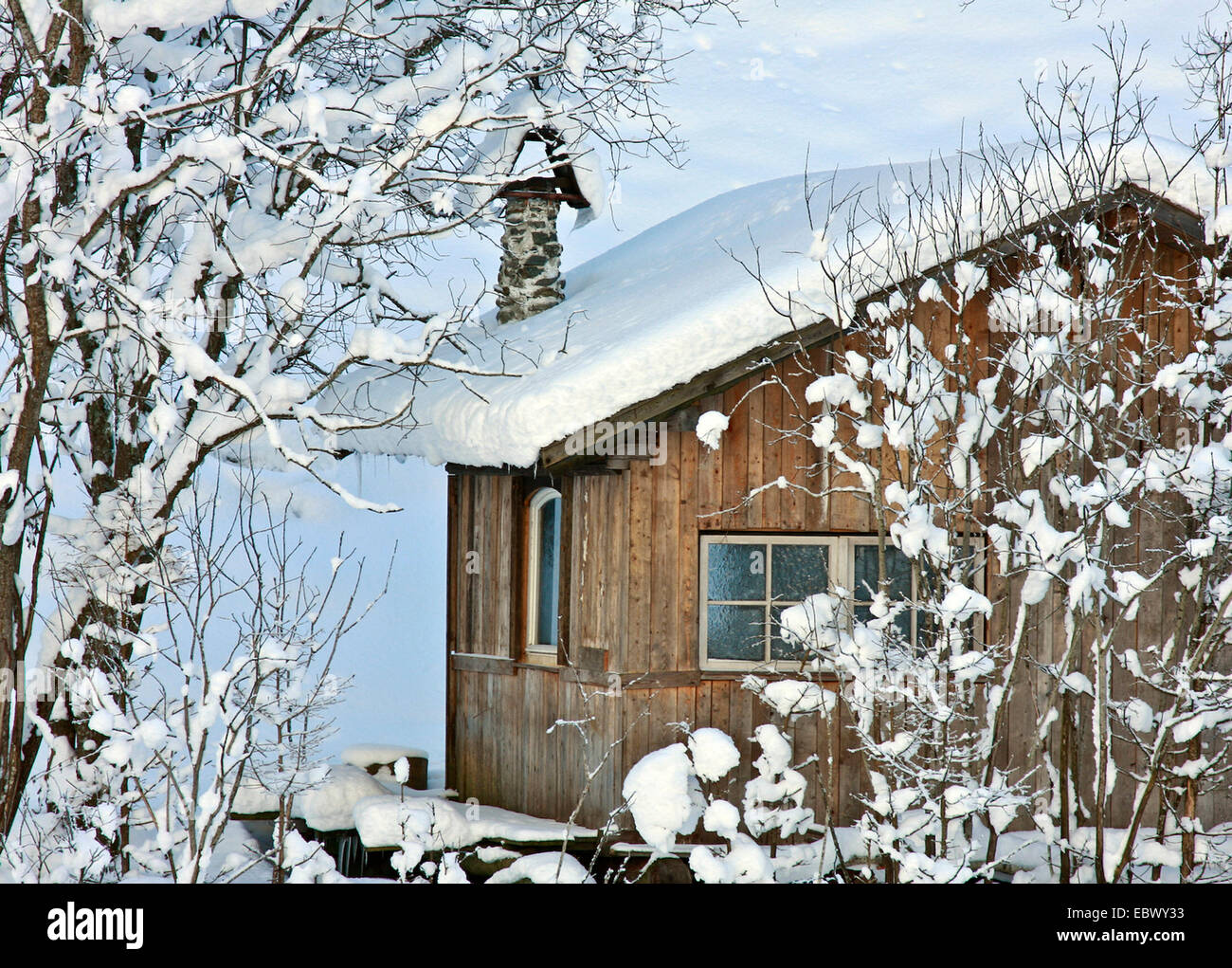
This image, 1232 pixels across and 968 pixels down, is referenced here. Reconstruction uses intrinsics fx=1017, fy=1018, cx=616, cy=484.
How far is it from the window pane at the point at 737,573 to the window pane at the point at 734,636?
12cm

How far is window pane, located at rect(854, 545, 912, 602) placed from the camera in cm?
764

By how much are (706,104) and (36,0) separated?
52.7 metres

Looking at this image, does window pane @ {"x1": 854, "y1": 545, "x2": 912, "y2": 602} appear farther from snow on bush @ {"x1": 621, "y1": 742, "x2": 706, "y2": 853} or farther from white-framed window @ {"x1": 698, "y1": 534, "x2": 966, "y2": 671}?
snow on bush @ {"x1": 621, "y1": 742, "x2": 706, "y2": 853}

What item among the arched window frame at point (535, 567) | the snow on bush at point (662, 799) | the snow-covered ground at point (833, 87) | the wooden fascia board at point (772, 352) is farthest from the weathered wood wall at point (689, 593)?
the snow-covered ground at point (833, 87)

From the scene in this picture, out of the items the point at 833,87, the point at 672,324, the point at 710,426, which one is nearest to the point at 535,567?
the point at 672,324

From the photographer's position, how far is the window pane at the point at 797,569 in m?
7.62

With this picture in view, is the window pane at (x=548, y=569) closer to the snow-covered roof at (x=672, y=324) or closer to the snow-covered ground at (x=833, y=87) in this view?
the snow-covered roof at (x=672, y=324)

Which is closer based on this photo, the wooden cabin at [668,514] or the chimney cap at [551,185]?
the wooden cabin at [668,514]

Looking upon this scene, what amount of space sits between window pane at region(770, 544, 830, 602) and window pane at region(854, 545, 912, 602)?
0.24 metres

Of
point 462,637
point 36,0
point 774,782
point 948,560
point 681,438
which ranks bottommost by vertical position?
point 774,782

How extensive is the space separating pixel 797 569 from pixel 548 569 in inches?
83.5

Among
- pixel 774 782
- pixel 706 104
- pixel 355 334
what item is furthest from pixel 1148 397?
pixel 706 104

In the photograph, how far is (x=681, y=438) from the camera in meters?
7.50
